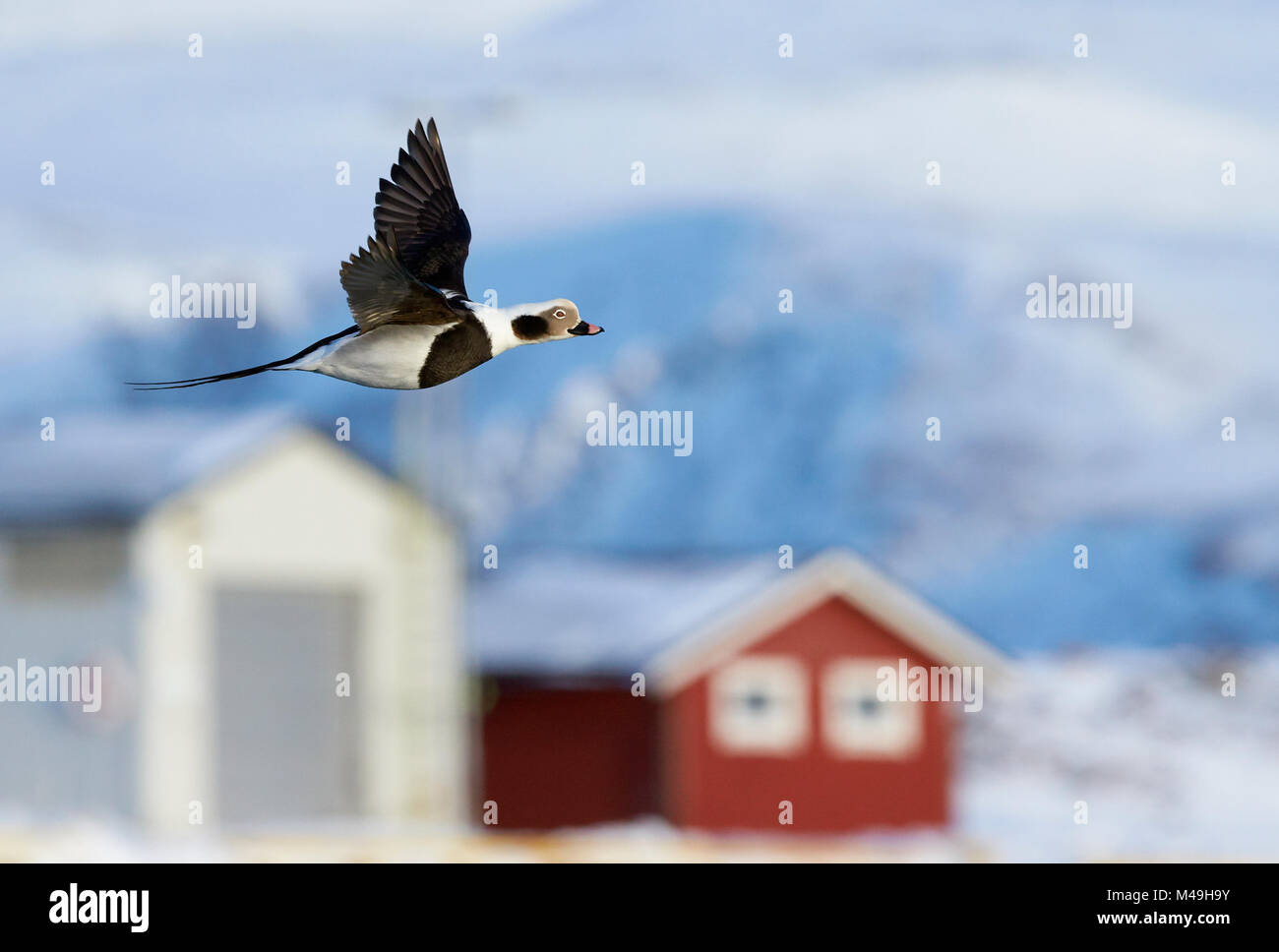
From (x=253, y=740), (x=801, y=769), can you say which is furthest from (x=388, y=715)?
(x=801, y=769)

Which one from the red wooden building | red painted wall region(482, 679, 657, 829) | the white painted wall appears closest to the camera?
the white painted wall

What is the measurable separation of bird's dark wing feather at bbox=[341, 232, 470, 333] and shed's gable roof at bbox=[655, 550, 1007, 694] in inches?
821

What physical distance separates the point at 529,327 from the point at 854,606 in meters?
21.8

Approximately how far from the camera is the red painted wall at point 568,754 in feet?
81.3

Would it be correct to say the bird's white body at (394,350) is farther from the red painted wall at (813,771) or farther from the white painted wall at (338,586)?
the red painted wall at (813,771)

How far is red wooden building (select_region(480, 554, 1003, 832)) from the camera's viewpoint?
2448 cm

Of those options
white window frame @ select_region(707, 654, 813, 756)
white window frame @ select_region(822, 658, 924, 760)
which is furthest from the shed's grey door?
white window frame @ select_region(822, 658, 924, 760)

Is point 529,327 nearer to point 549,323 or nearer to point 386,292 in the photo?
point 549,323

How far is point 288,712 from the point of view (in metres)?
23.5

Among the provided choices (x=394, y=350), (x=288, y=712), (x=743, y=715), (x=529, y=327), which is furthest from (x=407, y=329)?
(x=743, y=715)

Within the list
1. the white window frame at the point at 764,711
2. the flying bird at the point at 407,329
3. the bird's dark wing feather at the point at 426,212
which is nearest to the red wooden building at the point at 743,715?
the white window frame at the point at 764,711

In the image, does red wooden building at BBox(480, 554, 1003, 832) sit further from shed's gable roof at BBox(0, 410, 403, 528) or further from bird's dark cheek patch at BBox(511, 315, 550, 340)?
bird's dark cheek patch at BBox(511, 315, 550, 340)

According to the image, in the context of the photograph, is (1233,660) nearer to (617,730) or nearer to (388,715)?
(617,730)

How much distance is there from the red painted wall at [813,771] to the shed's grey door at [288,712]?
14.3ft
